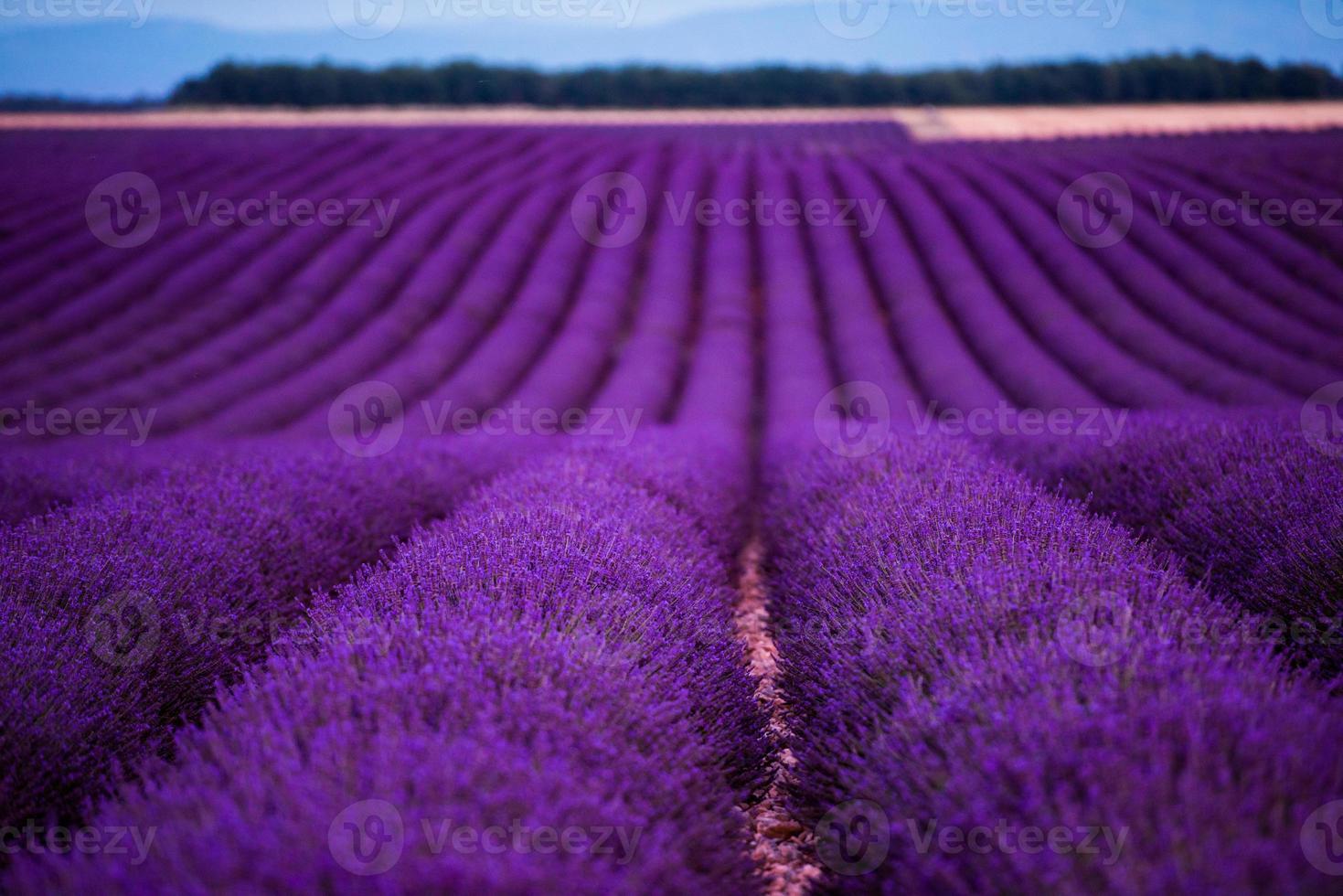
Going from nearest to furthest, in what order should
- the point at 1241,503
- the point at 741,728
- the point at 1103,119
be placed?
the point at 741,728 → the point at 1241,503 → the point at 1103,119

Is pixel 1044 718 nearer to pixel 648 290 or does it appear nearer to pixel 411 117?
pixel 648 290

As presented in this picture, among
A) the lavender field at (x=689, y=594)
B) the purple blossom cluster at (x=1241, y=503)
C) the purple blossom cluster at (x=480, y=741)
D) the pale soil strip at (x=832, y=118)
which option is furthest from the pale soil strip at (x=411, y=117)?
the purple blossom cluster at (x=480, y=741)

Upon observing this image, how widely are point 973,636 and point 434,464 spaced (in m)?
3.49

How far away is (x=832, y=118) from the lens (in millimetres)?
23391

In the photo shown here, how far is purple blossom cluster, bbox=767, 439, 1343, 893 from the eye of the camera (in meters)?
1.09

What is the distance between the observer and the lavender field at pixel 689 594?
1.19 metres

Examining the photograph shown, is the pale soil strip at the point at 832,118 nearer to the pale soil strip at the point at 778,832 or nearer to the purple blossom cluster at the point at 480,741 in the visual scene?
the pale soil strip at the point at 778,832

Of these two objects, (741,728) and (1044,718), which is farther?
(741,728)

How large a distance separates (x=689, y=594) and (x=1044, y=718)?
1.20 metres

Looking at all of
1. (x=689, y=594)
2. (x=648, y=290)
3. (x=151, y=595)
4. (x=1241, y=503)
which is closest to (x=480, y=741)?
(x=689, y=594)

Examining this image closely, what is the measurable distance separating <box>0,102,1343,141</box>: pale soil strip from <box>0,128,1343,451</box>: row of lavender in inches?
353

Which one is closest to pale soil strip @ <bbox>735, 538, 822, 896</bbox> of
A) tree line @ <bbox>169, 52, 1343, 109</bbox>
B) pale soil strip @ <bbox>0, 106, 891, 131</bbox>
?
pale soil strip @ <bbox>0, 106, 891, 131</bbox>

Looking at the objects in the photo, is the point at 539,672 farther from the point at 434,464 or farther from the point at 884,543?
the point at 434,464

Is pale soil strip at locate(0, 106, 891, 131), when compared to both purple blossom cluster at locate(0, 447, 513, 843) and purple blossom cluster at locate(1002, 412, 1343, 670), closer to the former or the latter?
purple blossom cluster at locate(0, 447, 513, 843)
